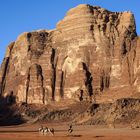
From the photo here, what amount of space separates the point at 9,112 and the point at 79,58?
2618 cm

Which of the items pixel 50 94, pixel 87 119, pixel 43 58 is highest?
pixel 43 58

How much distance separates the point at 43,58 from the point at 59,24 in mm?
11871

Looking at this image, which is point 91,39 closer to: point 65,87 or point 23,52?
point 65,87

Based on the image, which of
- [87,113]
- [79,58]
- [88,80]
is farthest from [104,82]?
[87,113]

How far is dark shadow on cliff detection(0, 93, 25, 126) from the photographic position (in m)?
137

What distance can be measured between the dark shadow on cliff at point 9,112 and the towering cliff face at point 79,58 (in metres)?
2.35

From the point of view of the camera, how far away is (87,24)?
479ft

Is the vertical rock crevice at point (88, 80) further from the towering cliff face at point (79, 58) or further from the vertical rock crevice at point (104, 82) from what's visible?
the vertical rock crevice at point (104, 82)

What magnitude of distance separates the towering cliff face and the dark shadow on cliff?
2.35 meters

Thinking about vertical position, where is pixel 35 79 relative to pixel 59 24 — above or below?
below

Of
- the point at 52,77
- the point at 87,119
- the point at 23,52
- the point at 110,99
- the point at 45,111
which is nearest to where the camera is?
the point at 87,119

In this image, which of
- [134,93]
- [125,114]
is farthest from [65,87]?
[125,114]

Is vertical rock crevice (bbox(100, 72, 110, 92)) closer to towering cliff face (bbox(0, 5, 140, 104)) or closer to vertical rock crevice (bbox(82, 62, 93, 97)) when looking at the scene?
towering cliff face (bbox(0, 5, 140, 104))

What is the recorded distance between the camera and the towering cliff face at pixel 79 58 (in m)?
138
